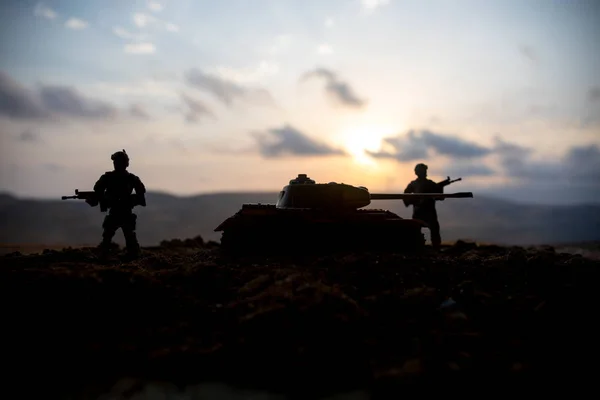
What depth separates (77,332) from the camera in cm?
420

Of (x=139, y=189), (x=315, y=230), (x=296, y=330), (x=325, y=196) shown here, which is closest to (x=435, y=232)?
(x=325, y=196)

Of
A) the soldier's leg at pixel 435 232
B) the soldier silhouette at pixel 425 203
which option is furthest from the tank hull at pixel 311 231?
the soldier's leg at pixel 435 232

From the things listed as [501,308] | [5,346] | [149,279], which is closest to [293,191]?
[149,279]

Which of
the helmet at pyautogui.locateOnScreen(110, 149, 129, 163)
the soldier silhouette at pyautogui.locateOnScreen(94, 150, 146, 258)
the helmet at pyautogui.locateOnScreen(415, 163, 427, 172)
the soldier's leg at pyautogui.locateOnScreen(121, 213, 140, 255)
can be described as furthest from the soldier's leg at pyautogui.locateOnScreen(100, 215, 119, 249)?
the helmet at pyautogui.locateOnScreen(415, 163, 427, 172)

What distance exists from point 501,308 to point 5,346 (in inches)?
204

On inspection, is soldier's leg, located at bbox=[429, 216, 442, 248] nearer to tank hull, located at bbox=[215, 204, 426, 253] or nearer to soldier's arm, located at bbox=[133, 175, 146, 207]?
tank hull, located at bbox=[215, 204, 426, 253]

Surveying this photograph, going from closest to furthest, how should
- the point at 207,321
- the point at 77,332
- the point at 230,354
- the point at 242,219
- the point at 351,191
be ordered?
the point at 230,354, the point at 77,332, the point at 207,321, the point at 242,219, the point at 351,191

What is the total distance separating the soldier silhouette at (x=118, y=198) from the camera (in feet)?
26.8

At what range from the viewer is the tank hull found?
290 inches

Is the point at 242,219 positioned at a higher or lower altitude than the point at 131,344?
higher

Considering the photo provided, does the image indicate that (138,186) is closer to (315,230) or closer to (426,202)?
(315,230)

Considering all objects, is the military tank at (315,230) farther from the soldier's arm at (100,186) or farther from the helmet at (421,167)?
the helmet at (421,167)

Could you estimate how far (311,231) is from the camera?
741cm

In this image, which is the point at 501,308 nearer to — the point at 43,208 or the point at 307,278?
the point at 307,278
